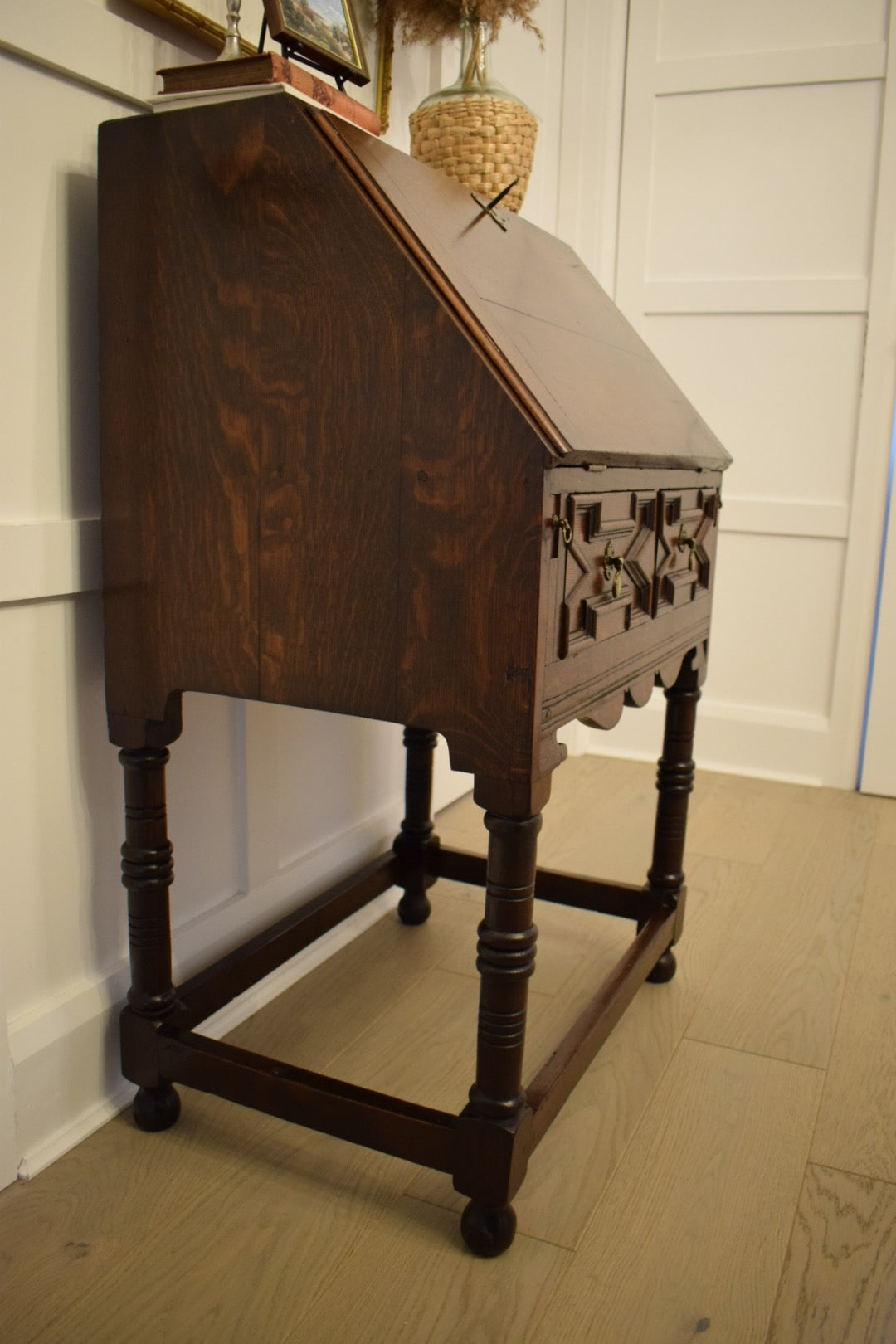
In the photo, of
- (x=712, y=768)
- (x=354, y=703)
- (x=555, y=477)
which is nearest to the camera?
(x=555, y=477)

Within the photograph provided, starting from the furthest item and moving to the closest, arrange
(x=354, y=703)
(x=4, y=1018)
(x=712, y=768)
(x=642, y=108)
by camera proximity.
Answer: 1. (x=712, y=768)
2. (x=642, y=108)
3. (x=4, y=1018)
4. (x=354, y=703)

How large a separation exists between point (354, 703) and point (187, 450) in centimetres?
36

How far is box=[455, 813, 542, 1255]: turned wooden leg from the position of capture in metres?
1.23

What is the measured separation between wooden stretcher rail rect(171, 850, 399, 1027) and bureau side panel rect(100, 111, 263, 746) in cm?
43

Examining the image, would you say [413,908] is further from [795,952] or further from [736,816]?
[736,816]

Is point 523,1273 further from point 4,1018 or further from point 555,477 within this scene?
point 555,477

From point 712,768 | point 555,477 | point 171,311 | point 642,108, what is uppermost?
point 642,108

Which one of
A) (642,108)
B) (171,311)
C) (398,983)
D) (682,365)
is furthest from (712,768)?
(171,311)

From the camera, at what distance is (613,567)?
1313mm

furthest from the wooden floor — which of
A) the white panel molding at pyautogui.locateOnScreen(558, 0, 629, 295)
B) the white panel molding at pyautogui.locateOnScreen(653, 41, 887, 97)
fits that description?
the white panel molding at pyautogui.locateOnScreen(653, 41, 887, 97)

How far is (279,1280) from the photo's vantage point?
4.01 feet

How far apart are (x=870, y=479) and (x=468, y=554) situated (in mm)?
2288

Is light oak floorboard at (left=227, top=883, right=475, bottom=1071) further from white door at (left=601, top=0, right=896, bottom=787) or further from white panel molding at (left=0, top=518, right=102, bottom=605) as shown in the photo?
white door at (left=601, top=0, right=896, bottom=787)

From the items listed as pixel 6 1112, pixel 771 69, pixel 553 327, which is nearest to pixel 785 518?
pixel 771 69
